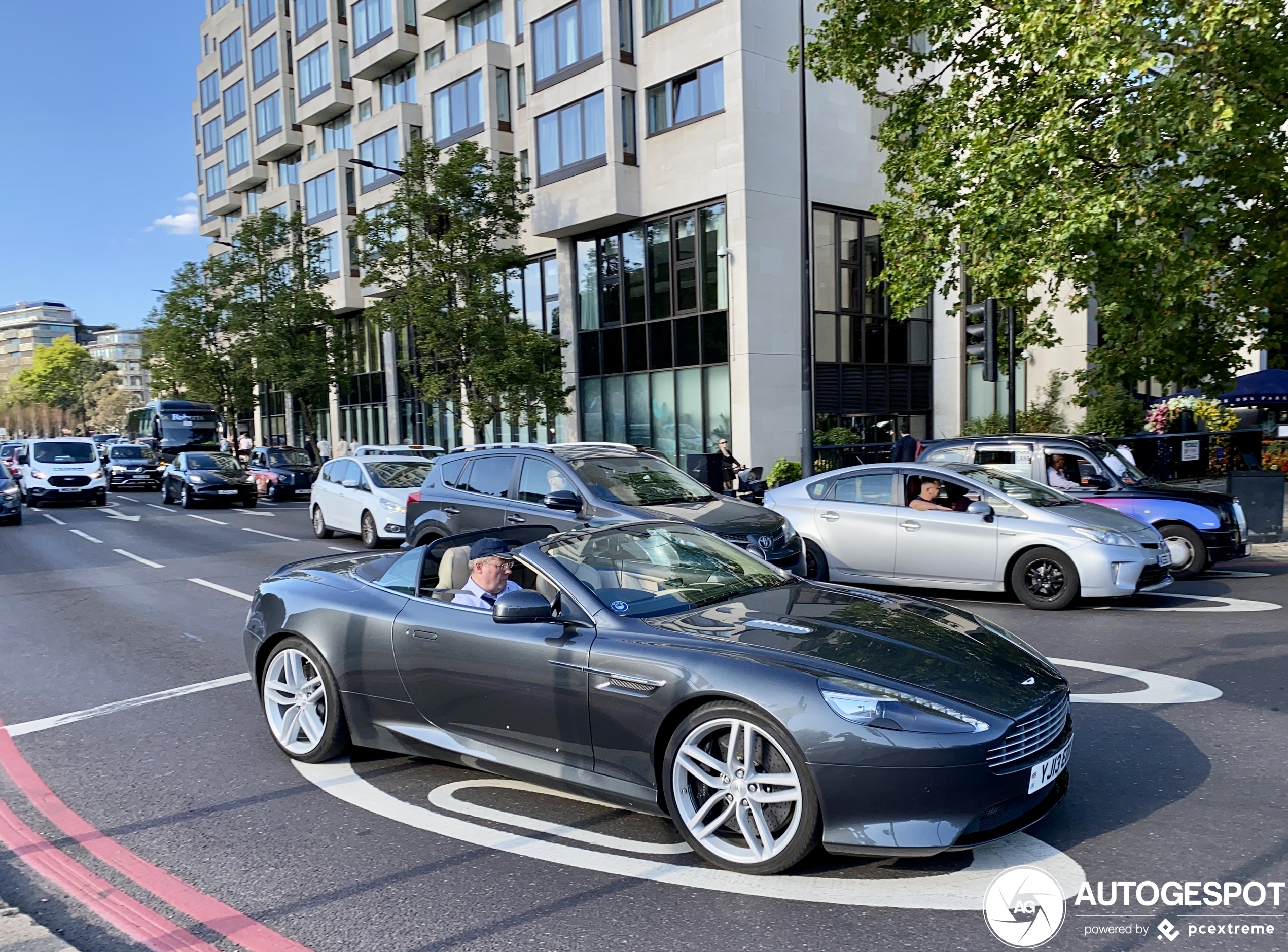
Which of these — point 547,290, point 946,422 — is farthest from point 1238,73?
point 547,290

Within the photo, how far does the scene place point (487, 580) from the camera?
4855mm

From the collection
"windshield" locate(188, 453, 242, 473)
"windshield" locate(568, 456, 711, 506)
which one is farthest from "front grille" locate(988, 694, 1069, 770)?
"windshield" locate(188, 453, 242, 473)

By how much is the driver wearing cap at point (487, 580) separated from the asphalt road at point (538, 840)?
96 centimetres

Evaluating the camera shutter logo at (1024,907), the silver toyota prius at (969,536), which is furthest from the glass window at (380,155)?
the camera shutter logo at (1024,907)

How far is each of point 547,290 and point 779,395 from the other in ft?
34.2

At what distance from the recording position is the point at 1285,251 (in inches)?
466

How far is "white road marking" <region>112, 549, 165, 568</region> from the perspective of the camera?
14.1 m

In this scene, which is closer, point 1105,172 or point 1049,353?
point 1105,172

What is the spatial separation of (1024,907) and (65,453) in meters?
30.5

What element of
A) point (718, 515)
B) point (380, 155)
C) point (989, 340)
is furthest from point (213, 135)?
point (718, 515)

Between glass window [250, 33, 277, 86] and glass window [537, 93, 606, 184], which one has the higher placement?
glass window [250, 33, 277, 86]

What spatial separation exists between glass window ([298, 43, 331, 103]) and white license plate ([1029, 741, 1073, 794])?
151ft

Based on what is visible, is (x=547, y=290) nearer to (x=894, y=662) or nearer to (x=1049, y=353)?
(x=1049, y=353)

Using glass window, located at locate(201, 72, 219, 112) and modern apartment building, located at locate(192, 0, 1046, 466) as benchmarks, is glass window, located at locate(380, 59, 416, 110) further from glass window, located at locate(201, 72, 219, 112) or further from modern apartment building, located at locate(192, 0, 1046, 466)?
glass window, located at locate(201, 72, 219, 112)
